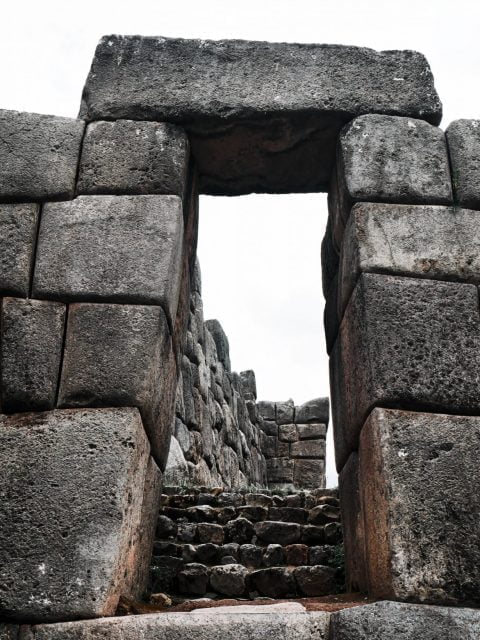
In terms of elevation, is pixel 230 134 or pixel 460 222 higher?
pixel 230 134

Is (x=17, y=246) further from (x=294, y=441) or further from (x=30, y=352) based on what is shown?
(x=294, y=441)

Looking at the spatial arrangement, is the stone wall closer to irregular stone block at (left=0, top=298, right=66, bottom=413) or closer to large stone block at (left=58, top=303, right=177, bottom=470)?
large stone block at (left=58, top=303, right=177, bottom=470)

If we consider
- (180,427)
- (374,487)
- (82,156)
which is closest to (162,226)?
(82,156)

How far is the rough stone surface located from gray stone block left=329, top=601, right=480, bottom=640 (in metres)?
0.12

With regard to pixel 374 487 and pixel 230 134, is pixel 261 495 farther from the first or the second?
pixel 230 134

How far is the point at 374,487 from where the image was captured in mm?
3254

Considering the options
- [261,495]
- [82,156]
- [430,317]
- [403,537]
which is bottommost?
[403,537]

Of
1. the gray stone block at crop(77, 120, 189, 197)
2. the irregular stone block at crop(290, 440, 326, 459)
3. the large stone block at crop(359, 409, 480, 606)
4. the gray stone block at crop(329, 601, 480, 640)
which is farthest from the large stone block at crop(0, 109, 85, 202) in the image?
the irregular stone block at crop(290, 440, 326, 459)

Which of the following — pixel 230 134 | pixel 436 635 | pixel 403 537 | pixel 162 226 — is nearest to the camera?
pixel 436 635

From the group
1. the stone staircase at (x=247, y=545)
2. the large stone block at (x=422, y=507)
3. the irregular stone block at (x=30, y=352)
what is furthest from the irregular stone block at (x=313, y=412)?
the irregular stone block at (x=30, y=352)

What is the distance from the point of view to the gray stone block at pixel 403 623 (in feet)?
8.97

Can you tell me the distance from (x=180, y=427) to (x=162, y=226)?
3.44 meters

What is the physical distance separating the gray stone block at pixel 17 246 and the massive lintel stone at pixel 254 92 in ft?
2.78

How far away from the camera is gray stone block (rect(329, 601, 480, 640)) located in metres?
2.73
